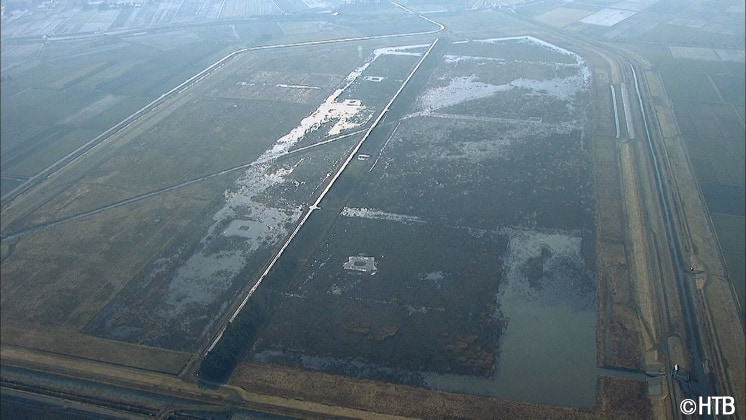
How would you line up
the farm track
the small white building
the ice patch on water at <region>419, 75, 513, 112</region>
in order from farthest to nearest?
the ice patch on water at <region>419, 75, 513, 112</region>
the farm track
the small white building

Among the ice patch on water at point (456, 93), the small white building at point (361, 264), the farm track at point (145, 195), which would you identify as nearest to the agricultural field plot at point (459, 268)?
the small white building at point (361, 264)

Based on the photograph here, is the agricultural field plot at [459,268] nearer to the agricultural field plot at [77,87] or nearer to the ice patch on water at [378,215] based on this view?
the ice patch on water at [378,215]

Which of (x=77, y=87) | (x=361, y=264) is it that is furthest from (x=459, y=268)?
(x=77, y=87)

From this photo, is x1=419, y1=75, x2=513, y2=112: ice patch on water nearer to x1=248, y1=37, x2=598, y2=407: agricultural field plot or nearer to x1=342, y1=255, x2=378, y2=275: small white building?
x1=248, y1=37, x2=598, y2=407: agricultural field plot

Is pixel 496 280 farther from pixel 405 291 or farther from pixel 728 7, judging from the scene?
pixel 728 7

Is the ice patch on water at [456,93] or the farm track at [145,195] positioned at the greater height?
the ice patch on water at [456,93]

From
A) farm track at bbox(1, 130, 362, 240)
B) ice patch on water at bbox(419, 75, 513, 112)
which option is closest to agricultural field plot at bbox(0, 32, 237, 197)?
farm track at bbox(1, 130, 362, 240)

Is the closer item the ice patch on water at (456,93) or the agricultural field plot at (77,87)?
the agricultural field plot at (77,87)

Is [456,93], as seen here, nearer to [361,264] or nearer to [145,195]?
[361,264]

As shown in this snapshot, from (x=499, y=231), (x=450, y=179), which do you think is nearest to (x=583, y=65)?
(x=450, y=179)
